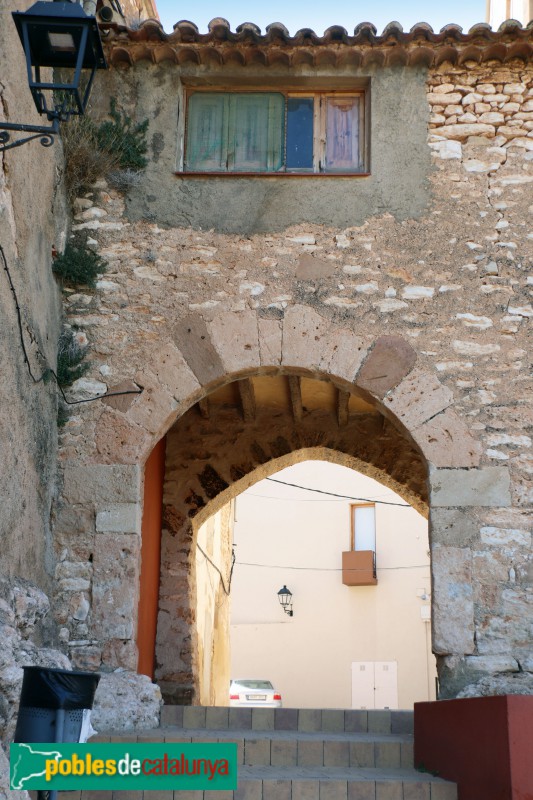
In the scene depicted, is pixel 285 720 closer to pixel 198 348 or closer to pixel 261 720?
pixel 261 720

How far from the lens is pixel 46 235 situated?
238 inches

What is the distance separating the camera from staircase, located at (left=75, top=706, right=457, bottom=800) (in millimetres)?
4555

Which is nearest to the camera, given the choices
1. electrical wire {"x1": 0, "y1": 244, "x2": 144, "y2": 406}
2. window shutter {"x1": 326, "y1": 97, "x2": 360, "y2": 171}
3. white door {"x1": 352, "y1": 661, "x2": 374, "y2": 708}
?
electrical wire {"x1": 0, "y1": 244, "x2": 144, "y2": 406}

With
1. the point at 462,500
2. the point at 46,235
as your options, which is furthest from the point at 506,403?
the point at 46,235

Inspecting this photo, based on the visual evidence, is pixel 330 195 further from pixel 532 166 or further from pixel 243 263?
pixel 532 166

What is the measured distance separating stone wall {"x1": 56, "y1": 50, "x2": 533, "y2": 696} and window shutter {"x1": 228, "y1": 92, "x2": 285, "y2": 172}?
18.0 inches

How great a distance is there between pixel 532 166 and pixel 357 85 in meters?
1.32

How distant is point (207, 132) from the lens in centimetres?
686

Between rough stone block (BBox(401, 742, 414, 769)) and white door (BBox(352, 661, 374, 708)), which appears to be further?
white door (BBox(352, 661, 374, 708))

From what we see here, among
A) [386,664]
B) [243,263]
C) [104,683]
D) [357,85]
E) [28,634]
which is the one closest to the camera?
[28,634]

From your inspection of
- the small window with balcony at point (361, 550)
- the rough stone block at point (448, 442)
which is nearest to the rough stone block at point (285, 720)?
the rough stone block at point (448, 442)

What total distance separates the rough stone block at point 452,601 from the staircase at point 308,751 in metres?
0.59

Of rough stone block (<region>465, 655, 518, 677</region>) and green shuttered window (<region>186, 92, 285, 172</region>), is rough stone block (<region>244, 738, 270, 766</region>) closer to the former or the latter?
rough stone block (<region>465, 655, 518, 677</region>)

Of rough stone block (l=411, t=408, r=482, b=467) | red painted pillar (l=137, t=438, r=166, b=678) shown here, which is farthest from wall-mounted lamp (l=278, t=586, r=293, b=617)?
rough stone block (l=411, t=408, r=482, b=467)
